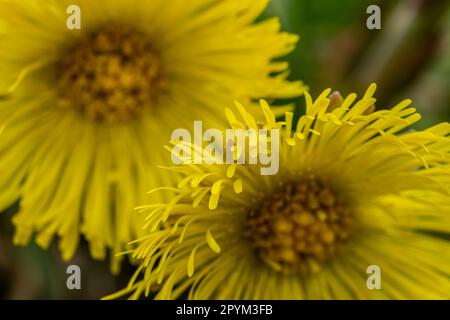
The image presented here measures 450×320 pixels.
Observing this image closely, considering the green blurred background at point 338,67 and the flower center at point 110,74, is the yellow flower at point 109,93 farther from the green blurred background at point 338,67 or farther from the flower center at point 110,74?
the green blurred background at point 338,67

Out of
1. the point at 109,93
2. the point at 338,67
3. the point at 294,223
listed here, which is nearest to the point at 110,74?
the point at 109,93

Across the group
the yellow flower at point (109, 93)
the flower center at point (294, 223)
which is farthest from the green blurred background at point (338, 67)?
the flower center at point (294, 223)

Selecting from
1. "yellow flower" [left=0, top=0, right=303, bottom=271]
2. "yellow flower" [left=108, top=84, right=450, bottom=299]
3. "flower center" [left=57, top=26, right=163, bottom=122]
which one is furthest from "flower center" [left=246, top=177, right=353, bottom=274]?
"flower center" [left=57, top=26, right=163, bottom=122]

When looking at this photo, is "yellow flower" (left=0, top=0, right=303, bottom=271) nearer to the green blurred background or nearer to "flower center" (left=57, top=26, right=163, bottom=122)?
"flower center" (left=57, top=26, right=163, bottom=122)

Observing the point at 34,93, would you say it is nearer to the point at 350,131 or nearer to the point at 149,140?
the point at 149,140

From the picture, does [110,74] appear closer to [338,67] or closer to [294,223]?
[294,223]
